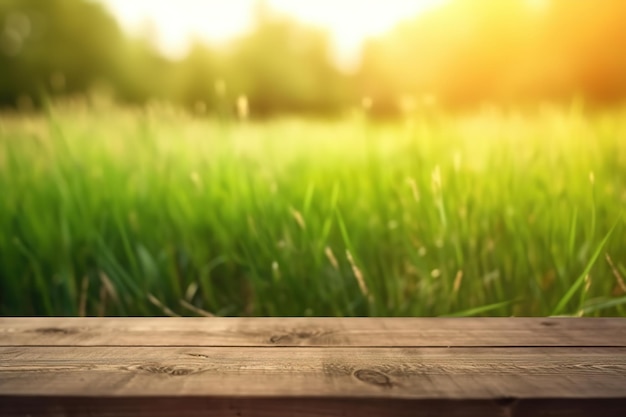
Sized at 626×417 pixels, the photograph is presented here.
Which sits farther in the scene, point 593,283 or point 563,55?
point 563,55

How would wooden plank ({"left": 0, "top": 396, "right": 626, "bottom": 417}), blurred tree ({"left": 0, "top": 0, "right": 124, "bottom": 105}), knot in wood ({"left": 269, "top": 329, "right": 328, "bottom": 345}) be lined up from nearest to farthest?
wooden plank ({"left": 0, "top": 396, "right": 626, "bottom": 417})
knot in wood ({"left": 269, "top": 329, "right": 328, "bottom": 345})
blurred tree ({"left": 0, "top": 0, "right": 124, "bottom": 105})

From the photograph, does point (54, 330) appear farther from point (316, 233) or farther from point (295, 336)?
point (316, 233)

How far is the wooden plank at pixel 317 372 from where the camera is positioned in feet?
2.30

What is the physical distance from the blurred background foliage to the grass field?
421 cm

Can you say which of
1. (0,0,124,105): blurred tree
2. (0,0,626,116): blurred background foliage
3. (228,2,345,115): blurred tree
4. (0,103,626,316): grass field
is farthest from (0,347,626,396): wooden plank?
(228,2,345,115): blurred tree

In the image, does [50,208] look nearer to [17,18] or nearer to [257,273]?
[257,273]

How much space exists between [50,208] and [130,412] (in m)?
1.14

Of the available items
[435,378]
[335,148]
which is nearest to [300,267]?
[435,378]

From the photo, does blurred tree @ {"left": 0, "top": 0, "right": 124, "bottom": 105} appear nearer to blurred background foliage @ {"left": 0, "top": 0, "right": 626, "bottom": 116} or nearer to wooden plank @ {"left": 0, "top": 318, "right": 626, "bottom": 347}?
blurred background foliage @ {"left": 0, "top": 0, "right": 626, "bottom": 116}

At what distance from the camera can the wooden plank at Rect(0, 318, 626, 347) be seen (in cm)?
91

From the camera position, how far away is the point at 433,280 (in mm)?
1420

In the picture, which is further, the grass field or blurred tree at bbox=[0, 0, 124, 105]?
blurred tree at bbox=[0, 0, 124, 105]

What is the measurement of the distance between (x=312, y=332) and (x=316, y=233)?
0.44m

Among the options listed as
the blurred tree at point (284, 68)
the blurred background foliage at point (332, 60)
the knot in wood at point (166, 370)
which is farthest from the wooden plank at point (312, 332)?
the blurred tree at point (284, 68)
